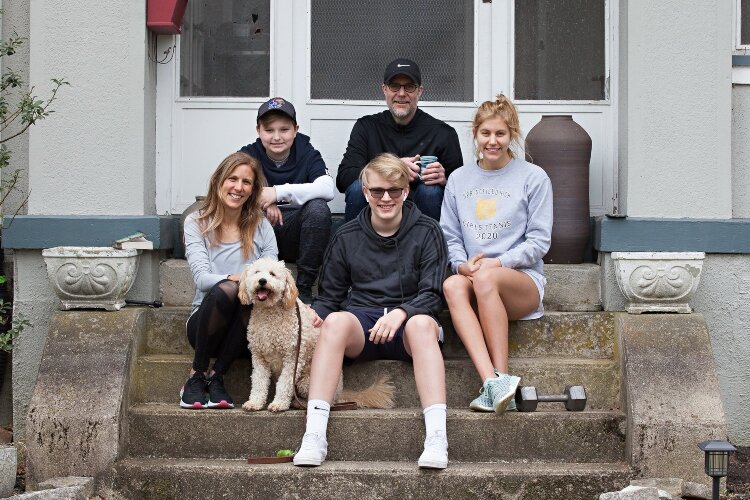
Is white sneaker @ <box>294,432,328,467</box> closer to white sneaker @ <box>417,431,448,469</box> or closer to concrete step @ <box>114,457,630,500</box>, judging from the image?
concrete step @ <box>114,457,630,500</box>

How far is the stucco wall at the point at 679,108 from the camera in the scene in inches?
219

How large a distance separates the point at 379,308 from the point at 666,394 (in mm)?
1431

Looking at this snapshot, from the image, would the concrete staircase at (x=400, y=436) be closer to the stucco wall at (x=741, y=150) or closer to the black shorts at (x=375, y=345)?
the black shorts at (x=375, y=345)

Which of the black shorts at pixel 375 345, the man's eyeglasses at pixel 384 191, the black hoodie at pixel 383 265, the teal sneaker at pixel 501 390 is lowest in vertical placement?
the teal sneaker at pixel 501 390

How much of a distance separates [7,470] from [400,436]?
1.79 m

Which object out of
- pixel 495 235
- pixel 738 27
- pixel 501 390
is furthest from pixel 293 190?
pixel 738 27

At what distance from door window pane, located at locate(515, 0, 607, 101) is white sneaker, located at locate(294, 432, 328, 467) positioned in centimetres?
270

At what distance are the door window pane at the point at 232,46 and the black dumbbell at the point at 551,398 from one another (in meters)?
2.59

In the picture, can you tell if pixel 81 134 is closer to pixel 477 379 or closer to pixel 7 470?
pixel 7 470

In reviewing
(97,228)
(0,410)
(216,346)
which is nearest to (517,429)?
(216,346)

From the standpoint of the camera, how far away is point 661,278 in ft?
17.5

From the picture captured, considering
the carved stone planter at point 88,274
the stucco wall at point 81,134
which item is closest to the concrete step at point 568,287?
the stucco wall at point 81,134

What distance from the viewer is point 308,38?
6398 mm

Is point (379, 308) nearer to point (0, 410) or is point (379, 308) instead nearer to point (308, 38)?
point (308, 38)
